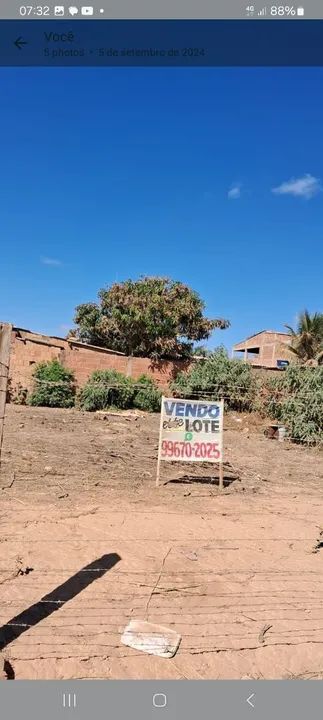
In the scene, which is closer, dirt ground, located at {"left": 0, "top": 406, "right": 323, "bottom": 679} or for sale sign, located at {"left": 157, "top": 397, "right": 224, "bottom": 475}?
dirt ground, located at {"left": 0, "top": 406, "right": 323, "bottom": 679}

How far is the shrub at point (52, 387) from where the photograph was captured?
18328mm

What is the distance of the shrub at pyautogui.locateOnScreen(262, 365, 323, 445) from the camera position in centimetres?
1398

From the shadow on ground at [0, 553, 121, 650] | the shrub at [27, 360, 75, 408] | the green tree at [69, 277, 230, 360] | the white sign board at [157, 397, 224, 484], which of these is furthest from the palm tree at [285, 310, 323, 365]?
the shadow on ground at [0, 553, 121, 650]

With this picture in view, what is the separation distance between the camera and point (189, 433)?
7562 millimetres

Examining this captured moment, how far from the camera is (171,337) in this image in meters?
22.4

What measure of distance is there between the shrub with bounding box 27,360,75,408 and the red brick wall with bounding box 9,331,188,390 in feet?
1.66

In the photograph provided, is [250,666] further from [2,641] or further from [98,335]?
[98,335]

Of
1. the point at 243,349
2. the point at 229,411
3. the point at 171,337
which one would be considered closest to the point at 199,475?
the point at 229,411

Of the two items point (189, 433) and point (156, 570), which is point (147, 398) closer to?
point (189, 433)

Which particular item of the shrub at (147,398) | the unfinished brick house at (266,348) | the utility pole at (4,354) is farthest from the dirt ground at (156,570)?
the unfinished brick house at (266,348)

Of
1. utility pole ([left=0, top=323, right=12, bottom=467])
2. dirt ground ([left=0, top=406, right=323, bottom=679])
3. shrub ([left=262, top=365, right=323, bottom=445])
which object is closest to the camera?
utility pole ([left=0, top=323, right=12, bottom=467])

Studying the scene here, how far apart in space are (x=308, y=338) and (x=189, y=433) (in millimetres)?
16276

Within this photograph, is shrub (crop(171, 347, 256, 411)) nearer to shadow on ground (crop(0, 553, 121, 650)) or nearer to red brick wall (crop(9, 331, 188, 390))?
red brick wall (crop(9, 331, 188, 390))
